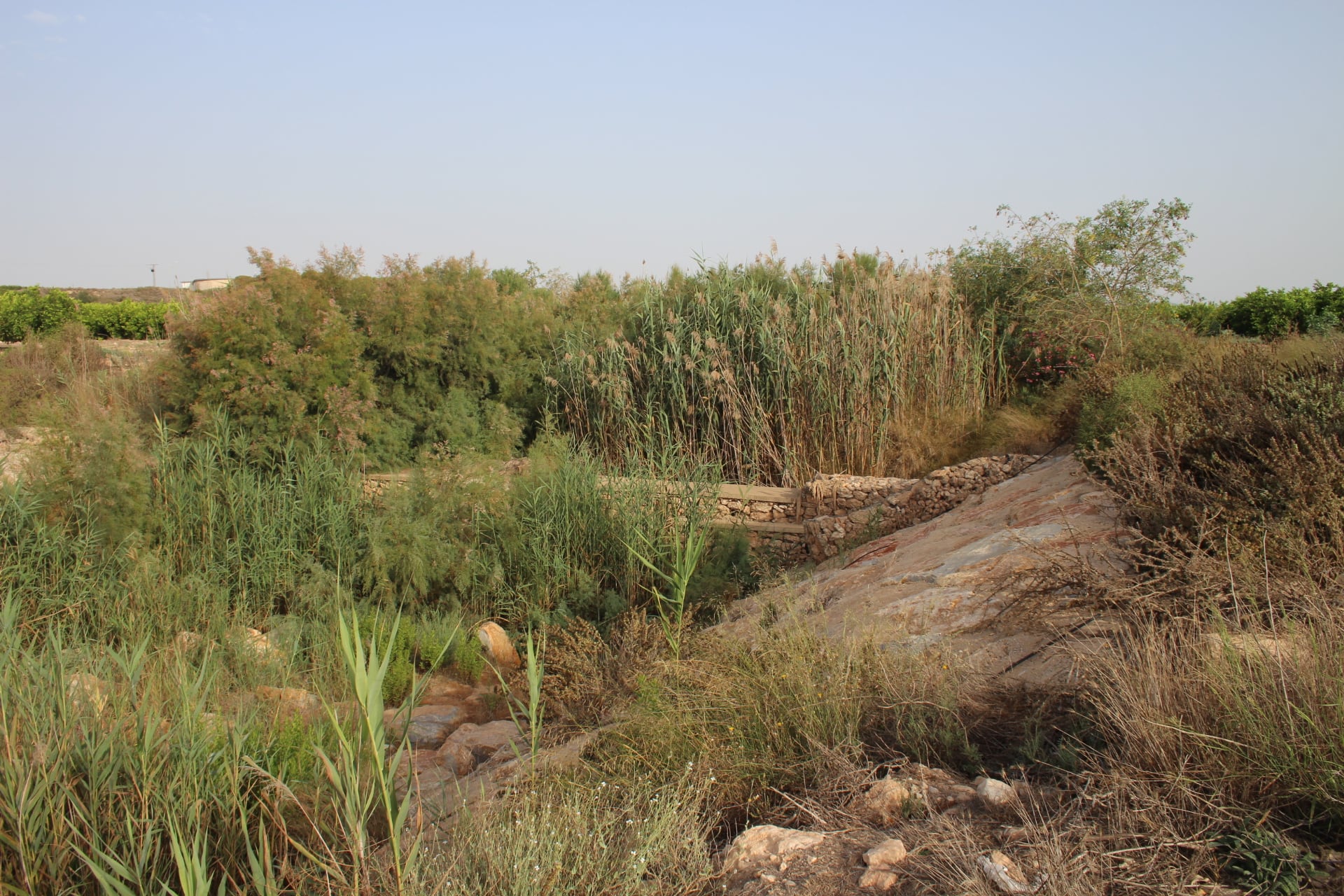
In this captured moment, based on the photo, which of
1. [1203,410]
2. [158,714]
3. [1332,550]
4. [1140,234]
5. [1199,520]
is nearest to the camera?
[158,714]

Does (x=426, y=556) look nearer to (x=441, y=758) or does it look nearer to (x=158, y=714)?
(x=441, y=758)

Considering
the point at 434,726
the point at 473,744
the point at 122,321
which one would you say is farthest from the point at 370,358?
the point at 122,321

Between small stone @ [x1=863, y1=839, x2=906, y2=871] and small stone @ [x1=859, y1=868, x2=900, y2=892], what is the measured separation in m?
0.01

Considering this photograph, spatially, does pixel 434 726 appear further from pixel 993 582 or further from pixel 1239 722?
pixel 1239 722

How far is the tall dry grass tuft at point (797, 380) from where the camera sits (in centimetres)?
955

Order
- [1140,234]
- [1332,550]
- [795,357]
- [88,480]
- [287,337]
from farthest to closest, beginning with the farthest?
[1140,234] → [795,357] → [287,337] → [88,480] → [1332,550]

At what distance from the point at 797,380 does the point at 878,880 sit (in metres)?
7.62

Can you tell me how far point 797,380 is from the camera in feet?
32.0

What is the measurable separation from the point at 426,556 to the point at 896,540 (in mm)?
3732

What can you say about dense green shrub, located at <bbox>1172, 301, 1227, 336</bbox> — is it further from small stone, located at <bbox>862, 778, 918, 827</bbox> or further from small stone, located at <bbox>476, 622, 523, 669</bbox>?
small stone, located at <bbox>862, 778, 918, 827</bbox>

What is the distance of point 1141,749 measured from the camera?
2635mm

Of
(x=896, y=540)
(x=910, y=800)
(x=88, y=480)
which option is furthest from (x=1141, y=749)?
(x=88, y=480)

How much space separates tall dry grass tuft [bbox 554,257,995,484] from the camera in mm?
9555

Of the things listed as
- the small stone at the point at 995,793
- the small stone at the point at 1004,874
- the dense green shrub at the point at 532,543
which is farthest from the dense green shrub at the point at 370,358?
the small stone at the point at 1004,874
